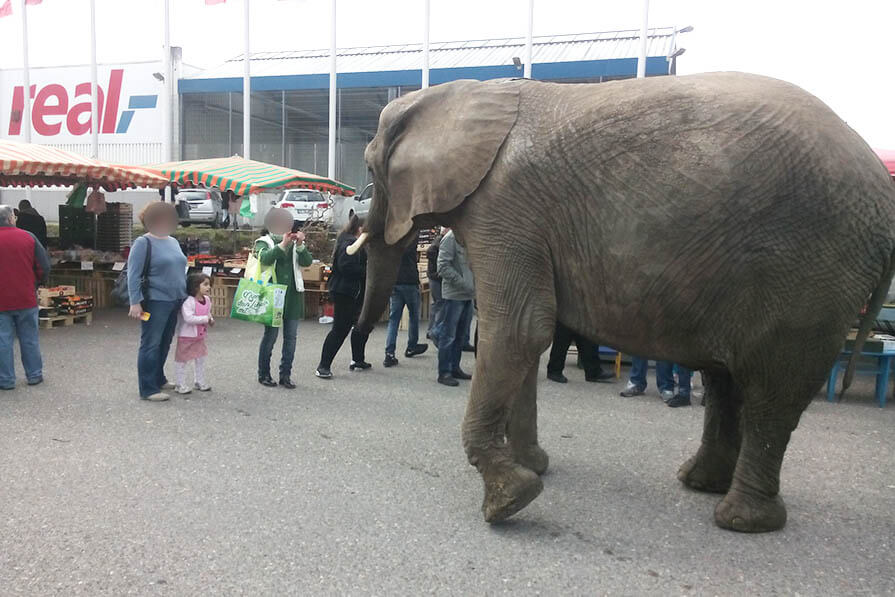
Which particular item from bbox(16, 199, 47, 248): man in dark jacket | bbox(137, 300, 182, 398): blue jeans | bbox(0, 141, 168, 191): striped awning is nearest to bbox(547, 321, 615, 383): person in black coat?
bbox(137, 300, 182, 398): blue jeans

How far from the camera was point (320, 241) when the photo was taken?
13422 millimetres

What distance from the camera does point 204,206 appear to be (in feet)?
81.7

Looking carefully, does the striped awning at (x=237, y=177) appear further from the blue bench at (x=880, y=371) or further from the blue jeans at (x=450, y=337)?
the blue bench at (x=880, y=371)

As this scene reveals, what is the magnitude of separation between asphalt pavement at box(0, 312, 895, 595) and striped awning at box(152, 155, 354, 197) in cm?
596

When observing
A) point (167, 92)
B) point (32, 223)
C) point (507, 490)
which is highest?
point (167, 92)

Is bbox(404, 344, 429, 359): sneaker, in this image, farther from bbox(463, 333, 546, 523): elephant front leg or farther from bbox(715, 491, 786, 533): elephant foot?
bbox(715, 491, 786, 533): elephant foot

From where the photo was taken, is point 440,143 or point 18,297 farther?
point 18,297

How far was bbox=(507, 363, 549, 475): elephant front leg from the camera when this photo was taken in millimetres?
4535

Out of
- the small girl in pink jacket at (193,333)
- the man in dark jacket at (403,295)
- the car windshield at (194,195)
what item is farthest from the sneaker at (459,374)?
the car windshield at (194,195)

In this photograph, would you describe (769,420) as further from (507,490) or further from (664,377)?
(664,377)

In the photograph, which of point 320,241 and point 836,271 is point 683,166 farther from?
point 320,241

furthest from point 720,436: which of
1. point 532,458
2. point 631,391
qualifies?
point 631,391

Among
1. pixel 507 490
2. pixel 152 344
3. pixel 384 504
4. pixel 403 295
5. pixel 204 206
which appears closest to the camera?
pixel 507 490

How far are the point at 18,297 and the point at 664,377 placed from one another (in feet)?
20.3
